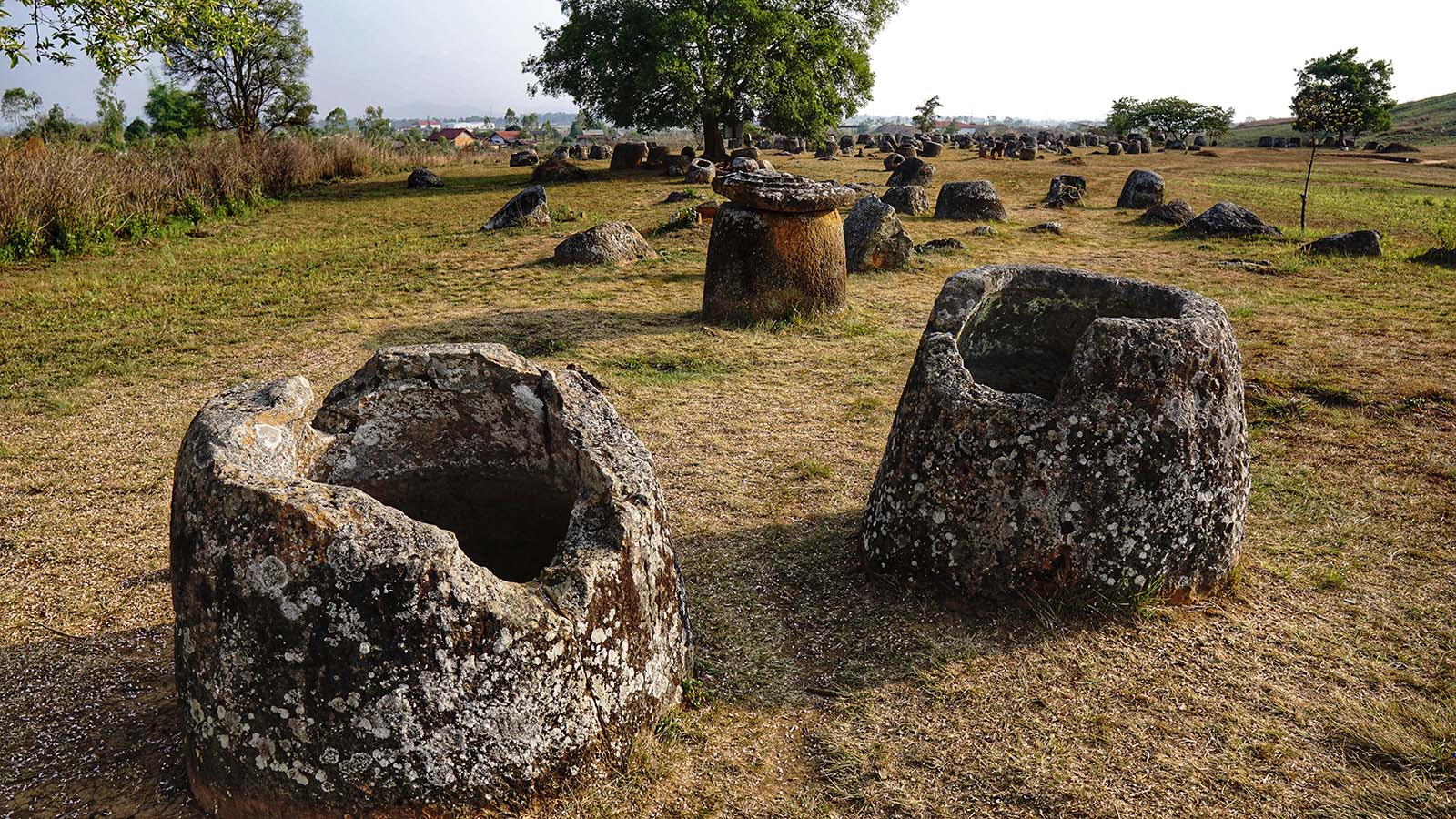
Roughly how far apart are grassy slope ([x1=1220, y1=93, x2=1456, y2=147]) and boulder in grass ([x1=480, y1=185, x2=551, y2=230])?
54785mm

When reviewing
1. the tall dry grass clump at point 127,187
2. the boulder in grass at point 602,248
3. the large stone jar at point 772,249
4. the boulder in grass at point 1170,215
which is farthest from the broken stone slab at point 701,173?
the large stone jar at point 772,249

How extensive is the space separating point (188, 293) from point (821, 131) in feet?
69.9

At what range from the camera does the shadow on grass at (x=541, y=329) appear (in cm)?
942

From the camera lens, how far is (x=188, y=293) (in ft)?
38.2

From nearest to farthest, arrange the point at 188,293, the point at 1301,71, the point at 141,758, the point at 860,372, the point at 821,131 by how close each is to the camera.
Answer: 1. the point at 141,758
2. the point at 860,372
3. the point at 188,293
4. the point at 821,131
5. the point at 1301,71

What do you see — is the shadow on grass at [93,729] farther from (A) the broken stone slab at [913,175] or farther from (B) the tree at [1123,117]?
(B) the tree at [1123,117]

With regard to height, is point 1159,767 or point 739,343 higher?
point 739,343

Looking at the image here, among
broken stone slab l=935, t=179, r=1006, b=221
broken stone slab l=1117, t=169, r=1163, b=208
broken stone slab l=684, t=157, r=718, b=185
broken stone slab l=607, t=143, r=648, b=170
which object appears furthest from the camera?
broken stone slab l=607, t=143, r=648, b=170

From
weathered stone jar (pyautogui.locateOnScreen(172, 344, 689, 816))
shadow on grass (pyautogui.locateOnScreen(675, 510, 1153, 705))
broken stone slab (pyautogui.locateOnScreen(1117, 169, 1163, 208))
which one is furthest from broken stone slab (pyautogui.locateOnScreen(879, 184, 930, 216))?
weathered stone jar (pyautogui.locateOnScreen(172, 344, 689, 816))

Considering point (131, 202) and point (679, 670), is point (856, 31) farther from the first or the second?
point (679, 670)

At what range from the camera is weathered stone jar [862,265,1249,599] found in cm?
399

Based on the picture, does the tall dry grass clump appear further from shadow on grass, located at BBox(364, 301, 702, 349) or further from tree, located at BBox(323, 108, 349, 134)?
tree, located at BBox(323, 108, 349, 134)

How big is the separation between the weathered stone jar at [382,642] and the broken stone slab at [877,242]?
413 inches

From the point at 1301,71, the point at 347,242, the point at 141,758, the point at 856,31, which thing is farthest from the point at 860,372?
the point at 1301,71
